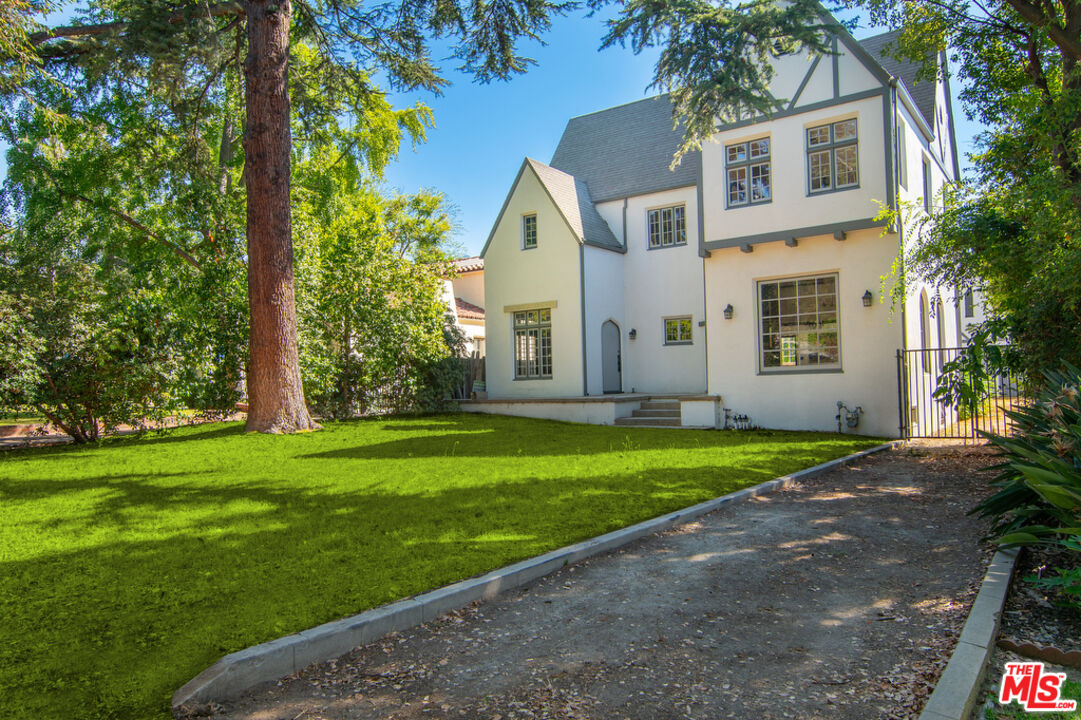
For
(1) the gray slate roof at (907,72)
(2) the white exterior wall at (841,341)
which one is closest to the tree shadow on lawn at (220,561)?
(2) the white exterior wall at (841,341)

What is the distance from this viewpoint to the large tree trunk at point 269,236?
12.9 m

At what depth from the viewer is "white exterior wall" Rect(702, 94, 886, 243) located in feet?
44.3

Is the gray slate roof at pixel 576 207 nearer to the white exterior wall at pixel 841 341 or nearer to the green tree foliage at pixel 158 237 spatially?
the green tree foliage at pixel 158 237

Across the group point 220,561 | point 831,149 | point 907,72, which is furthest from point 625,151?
point 220,561

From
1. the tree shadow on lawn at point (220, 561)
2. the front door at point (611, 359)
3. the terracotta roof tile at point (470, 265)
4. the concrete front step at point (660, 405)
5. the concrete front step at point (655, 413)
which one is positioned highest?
the terracotta roof tile at point (470, 265)

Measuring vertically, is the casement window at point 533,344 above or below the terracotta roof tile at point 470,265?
below

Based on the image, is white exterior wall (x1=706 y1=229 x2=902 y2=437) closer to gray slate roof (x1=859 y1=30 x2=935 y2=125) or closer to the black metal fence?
the black metal fence

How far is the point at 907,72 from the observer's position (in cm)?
1656

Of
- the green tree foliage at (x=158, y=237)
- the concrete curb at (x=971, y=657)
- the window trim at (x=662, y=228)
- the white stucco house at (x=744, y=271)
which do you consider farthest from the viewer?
the window trim at (x=662, y=228)

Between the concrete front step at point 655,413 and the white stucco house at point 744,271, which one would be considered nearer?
the white stucco house at point 744,271

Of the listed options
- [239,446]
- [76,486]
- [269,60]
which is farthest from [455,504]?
[269,60]

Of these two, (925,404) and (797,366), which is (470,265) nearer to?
(797,366)

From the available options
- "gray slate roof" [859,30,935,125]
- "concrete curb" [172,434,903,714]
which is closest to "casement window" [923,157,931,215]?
"gray slate roof" [859,30,935,125]

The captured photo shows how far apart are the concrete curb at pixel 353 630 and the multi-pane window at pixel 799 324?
10175 millimetres
